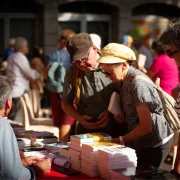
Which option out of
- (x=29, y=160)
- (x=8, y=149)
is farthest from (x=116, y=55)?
(x=8, y=149)

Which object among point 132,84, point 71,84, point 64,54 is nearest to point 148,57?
point 64,54

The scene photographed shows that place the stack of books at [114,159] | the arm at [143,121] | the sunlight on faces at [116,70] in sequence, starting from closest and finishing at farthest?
the stack of books at [114,159], the arm at [143,121], the sunlight on faces at [116,70]

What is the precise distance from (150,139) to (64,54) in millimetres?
3523

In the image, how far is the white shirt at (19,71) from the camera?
8.91m

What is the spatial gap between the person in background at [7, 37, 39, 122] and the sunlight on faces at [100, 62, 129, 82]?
194 inches

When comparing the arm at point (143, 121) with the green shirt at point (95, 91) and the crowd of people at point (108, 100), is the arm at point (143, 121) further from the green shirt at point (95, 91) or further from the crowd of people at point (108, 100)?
the green shirt at point (95, 91)

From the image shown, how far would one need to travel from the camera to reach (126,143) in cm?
434

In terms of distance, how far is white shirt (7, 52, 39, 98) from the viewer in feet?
29.2

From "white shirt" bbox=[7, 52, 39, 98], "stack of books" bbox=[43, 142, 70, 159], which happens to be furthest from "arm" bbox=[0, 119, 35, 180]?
"white shirt" bbox=[7, 52, 39, 98]

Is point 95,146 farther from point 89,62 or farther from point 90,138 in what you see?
point 89,62

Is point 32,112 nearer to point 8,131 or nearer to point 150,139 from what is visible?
point 150,139

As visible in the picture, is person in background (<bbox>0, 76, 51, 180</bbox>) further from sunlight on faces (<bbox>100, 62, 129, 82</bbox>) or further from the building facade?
the building facade

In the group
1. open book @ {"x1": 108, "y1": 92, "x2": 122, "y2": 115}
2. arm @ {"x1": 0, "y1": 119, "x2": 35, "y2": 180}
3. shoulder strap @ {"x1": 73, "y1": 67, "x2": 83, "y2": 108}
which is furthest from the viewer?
shoulder strap @ {"x1": 73, "y1": 67, "x2": 83, "y2": 108}

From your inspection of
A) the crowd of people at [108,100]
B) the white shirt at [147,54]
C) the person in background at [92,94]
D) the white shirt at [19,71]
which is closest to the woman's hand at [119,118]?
the crowd of people at [108,100]
